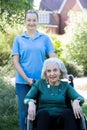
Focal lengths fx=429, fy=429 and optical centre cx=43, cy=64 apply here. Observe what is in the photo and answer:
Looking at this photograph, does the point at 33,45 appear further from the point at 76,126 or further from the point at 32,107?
the point at 76,126

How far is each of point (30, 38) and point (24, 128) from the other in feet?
3.97

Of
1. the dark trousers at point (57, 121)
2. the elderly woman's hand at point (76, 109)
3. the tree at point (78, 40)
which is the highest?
the elderly woman's hand at point (76, 109)

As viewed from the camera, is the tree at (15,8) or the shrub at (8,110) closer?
the shrub at (8,110)

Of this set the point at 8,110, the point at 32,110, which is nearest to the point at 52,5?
the point at 8,110

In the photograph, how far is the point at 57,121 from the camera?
5109 millimetres

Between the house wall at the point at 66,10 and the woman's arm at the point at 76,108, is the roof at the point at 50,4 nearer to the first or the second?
the house wall at the point at 66,10

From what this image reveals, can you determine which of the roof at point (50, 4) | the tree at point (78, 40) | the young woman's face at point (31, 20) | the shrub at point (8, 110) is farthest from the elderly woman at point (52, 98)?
the roof at point (50, 4)

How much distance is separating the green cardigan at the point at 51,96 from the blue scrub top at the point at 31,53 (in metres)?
0.30

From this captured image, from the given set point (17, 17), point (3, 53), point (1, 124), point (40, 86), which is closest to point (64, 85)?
point (40, 86)

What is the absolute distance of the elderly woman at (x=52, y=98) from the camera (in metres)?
5.06

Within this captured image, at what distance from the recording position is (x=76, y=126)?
16.4ft

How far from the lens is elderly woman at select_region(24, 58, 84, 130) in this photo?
5059 millimetres

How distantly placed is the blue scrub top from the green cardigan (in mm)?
296

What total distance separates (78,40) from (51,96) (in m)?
21.5
